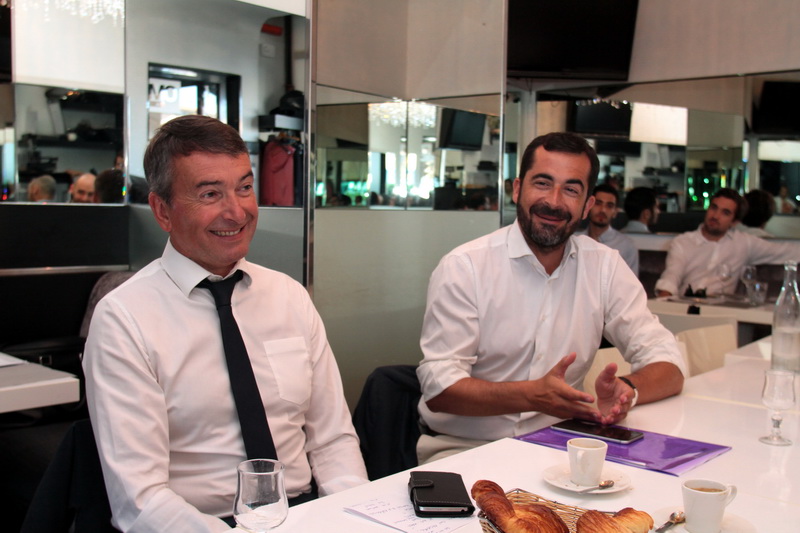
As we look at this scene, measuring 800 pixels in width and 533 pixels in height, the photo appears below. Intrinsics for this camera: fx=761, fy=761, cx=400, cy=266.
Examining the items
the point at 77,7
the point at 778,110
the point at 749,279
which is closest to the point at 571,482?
the point at 77,7

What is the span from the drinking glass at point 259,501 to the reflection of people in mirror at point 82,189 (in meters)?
3.34

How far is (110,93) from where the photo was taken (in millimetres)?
4219

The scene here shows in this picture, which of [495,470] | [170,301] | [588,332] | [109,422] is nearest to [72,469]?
[109,422]

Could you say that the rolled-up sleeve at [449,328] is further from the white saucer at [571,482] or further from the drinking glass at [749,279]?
the drinking glass at [749,279]

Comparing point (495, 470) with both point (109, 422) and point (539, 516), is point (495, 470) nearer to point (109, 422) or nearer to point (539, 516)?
point (539, 516)

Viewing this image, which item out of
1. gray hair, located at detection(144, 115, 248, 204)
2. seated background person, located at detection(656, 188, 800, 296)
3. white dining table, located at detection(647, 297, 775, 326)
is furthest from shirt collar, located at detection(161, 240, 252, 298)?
seated background person, located at detection(656, 188, 800, 296)

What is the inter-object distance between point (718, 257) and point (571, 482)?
490cm

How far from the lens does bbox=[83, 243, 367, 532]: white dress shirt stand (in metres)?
1.53

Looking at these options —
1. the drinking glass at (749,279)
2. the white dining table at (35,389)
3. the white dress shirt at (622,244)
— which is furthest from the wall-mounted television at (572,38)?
the white dining table at (35,389)

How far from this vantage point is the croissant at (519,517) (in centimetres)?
101

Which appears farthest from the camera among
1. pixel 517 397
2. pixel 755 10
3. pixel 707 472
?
pixel 755 10

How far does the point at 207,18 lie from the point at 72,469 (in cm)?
197

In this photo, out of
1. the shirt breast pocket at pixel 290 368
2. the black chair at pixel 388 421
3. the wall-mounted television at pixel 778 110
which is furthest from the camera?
the wall-mounted television at pixel 778 110

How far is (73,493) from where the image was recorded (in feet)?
4.82
